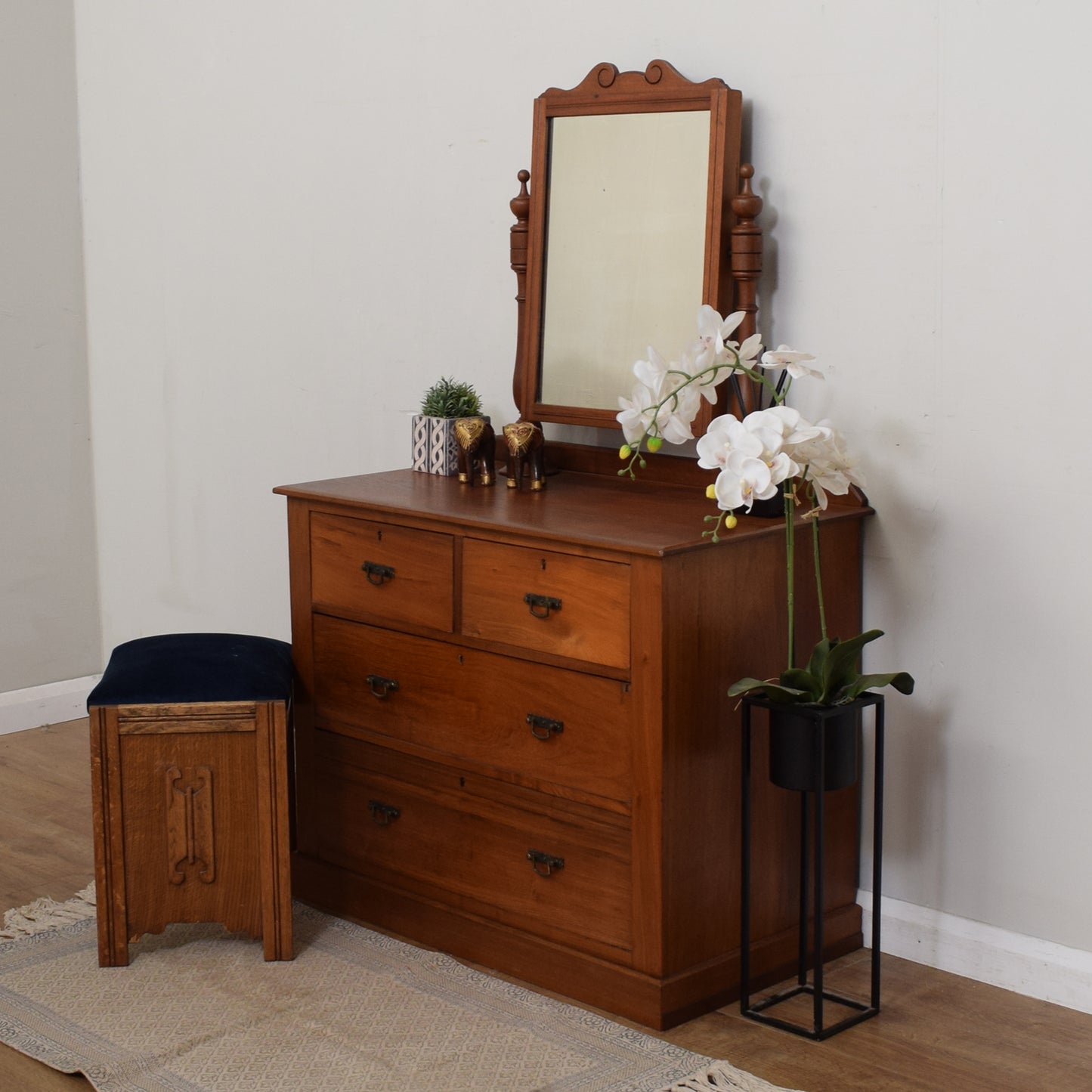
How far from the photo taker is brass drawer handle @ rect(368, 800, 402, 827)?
2.65m

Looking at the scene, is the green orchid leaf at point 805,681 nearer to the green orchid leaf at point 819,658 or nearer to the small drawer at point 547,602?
the green orchid leaf at point 819,658

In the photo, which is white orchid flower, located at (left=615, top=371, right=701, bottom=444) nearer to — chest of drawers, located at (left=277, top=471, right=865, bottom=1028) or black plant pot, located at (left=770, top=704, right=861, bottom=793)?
chest of drawers, located at (left=277, top=471, right=865, bottom=1028)

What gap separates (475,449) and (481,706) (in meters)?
0.53

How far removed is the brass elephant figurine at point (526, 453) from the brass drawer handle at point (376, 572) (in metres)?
0.29

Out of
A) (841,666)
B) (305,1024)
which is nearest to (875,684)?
(841,666)

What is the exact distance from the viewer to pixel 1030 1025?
2.28 m

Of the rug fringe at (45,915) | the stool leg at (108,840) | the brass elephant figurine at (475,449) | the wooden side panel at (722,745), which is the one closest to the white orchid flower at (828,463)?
the wooden side panel at (722,745)

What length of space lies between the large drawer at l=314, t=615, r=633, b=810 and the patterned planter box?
15.5 inches

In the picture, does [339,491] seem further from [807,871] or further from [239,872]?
[807,871]

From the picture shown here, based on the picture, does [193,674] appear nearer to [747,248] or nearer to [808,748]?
[808,748]

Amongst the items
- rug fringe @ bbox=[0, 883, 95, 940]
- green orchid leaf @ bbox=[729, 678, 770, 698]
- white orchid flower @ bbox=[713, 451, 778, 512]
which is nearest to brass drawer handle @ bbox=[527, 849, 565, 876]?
green orchid leaf @ bbox=[729, 678, 770, 698]

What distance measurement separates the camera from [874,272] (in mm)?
2451

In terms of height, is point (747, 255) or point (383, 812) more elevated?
point (747, 255)

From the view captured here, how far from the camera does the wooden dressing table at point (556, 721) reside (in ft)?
7.36
